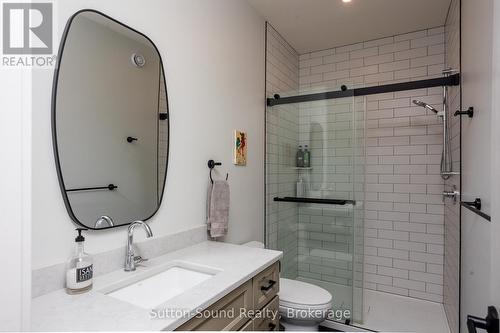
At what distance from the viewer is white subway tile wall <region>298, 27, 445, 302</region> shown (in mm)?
2525

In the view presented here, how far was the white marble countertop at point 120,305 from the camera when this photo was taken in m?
0.86

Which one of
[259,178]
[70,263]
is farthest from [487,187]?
[70,263]

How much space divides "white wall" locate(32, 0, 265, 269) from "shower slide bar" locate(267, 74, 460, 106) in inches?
9.8

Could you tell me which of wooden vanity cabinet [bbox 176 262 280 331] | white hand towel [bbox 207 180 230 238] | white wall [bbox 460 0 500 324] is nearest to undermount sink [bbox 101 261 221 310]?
wooden vanity cabinet [bbox 176 262 280 331]

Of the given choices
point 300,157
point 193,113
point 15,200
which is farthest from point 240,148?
point 15,200

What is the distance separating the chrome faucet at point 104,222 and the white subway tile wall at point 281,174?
162 cm

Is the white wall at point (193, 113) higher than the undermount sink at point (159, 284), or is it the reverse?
the white wall at point (193, 113)

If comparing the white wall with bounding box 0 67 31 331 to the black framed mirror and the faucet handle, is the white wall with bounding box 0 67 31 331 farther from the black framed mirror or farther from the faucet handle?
the faucet handle

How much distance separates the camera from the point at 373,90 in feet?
7.70

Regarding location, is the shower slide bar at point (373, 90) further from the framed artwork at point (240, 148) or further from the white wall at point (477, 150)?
the framed artwork at point (240, 148)

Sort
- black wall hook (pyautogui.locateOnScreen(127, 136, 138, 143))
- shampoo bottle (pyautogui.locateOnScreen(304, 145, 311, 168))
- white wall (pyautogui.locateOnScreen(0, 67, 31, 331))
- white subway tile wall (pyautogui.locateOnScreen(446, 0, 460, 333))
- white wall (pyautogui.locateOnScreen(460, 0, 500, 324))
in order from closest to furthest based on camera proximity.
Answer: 1. white wall (pyautogui.locateOnScreen(0, 67, 31, 331))
2. white wall (pyautogui.locateOnScreen(460, 0, 500, 324))
3. black wall hook (pyautogui.locateOnScreen(127, 136, 138, 143))
4. white subway tile wall (pyautogui.locateOnScreen(446, 0, 460, 333))
5. shampoo bottle (pyautogui.locateOnScreen(304, 145, 311, 168))

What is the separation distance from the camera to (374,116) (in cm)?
312

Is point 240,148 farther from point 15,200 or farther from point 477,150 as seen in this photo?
point 15,200

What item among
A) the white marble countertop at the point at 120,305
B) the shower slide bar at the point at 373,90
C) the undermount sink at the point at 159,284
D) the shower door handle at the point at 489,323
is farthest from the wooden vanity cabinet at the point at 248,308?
the shower slide bar at the point at 373,90
